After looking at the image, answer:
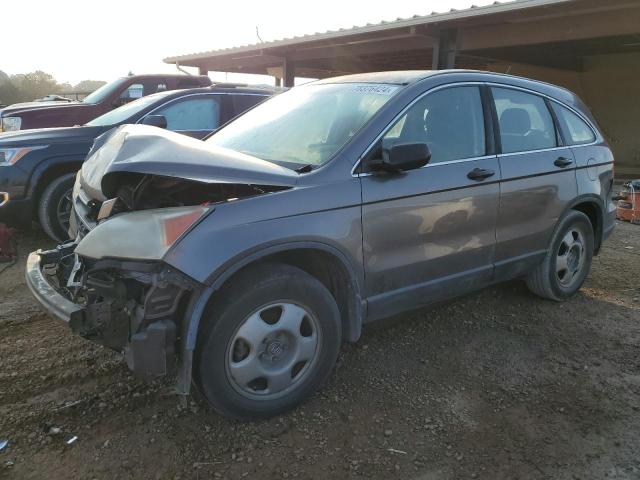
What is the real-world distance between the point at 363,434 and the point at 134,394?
133 cm

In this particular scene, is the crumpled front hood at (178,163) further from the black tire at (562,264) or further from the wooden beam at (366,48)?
the wooden beam at (366,48)

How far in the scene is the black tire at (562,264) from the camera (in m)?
4.39

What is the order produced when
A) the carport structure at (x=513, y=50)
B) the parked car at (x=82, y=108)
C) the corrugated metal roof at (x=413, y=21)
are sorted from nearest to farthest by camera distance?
the parked car at (x=82, y=108) → the corrugated metal roof at (x=413, y=21) → the carport structure at (x=513, y=50)

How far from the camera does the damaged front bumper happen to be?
7.87 feet

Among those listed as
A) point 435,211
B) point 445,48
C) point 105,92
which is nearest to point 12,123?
point 105,92

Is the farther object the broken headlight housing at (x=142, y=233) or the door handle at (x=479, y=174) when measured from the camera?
the door handle at (x=479, y=174)

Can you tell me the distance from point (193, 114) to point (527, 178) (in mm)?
4585

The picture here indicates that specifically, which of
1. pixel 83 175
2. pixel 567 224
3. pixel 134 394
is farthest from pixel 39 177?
pixel 567 224

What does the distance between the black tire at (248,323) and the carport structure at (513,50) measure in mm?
8231

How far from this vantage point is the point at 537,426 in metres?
2.89

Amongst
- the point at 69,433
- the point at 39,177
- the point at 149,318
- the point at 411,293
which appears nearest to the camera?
the point at 149,318

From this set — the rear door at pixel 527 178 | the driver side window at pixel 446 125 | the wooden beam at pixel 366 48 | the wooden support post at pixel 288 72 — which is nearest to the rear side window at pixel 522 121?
the rear door at pixel 527 178

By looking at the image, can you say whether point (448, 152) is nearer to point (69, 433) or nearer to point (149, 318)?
point (149, 318)

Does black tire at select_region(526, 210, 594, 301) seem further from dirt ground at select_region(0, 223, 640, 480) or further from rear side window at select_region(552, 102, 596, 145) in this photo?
rear side window at select_region(552, 102, 596, 145)
